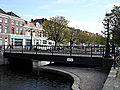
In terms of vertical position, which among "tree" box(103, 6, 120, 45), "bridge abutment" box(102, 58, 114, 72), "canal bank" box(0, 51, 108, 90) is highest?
"tree" box(103, 6, 120, 45)

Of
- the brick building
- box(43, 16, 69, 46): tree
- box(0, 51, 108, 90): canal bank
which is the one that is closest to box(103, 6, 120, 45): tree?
box(0, 51, 108, 90): canal bank

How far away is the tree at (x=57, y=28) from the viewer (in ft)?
125

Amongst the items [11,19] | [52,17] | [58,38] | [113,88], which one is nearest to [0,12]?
[11,19]

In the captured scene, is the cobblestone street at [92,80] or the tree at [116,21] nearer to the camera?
the cobblestone street at [92,80]

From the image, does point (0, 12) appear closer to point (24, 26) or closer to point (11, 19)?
point (11, 19)

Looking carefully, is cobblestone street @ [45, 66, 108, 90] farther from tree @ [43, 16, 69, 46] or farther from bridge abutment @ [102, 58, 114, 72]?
tree @ [43, 16, 69, 46]

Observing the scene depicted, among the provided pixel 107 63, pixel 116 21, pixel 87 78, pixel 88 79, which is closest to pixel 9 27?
pixel 116 21

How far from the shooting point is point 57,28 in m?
37.9

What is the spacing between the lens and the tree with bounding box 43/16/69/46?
38.1 meters

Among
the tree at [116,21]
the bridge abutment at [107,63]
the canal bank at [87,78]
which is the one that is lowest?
Answer: the canal bank at [87,78]

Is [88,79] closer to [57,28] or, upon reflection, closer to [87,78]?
[87,78]

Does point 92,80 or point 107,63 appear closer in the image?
point 92,80

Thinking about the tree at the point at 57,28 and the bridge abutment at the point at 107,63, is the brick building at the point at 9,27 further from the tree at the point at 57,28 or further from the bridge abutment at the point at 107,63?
the bridge abutment at the point at 107,63

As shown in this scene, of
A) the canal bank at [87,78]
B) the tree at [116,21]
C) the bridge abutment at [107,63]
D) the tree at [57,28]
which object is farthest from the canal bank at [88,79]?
the tree at [57,28]
